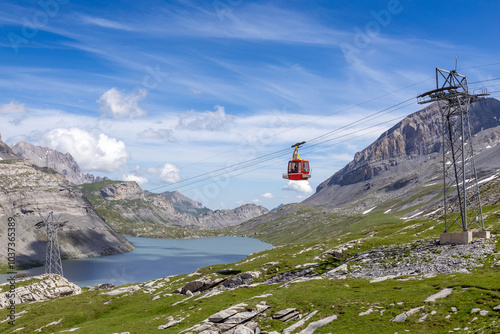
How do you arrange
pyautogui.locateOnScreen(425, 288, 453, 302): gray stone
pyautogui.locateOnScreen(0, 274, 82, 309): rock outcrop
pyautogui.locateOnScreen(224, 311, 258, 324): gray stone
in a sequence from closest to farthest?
pyautogui.locateOnScreen(425, 288, 453, 302): gray stone
pyautogui.locateOnScreen(224, 311, 258, 324): gray stone
pyautogui.locateOnScreen(0, 274, 82, 309): rock outcrop

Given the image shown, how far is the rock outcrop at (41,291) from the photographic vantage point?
283ft

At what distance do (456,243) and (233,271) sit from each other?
4642 cm

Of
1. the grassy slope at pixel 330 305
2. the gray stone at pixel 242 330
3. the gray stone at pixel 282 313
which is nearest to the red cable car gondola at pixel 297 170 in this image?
the grassy slope at pixel 330 305

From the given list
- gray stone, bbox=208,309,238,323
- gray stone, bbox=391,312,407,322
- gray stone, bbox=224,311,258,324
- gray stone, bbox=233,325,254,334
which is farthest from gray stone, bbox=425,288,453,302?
gray stone, bbox=208,309,238,323

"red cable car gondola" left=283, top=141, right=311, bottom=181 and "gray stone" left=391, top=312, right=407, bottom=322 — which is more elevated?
"red cable car gondola" left=283, top=141, right=311, bottom=181

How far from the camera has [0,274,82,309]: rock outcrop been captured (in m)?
86.4

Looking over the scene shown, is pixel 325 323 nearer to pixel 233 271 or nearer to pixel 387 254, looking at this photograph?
pixel 387 254

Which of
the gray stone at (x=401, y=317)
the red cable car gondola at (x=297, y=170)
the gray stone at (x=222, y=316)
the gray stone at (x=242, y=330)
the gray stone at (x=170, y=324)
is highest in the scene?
the red cable car gondola at (x=297, y=170)

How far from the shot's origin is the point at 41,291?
93.0 meters

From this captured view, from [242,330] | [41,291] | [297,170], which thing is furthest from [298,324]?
[41,291]

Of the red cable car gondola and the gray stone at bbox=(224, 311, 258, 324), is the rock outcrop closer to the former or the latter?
the gray stone at bbox=(224, 311, 258, 324)

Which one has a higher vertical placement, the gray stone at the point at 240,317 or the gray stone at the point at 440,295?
the gray stone at the point at 440,295

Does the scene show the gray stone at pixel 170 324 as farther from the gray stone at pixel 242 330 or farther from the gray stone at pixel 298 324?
the gray stone at pixel 298 324

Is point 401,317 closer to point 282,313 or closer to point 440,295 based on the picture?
point 440,295
